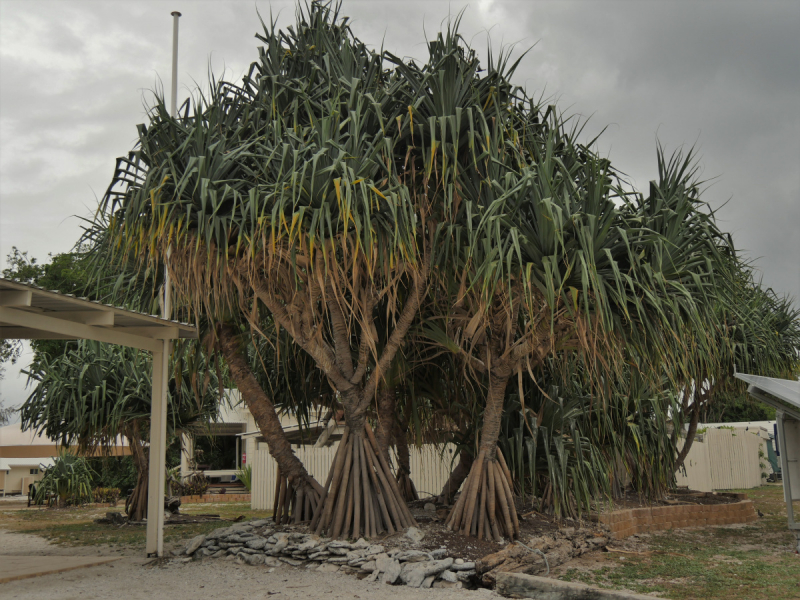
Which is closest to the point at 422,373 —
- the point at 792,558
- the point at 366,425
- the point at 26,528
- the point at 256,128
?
the point at 366,425

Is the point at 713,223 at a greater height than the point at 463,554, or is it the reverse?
the point at 713,223

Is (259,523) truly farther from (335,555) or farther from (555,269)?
(555,269)

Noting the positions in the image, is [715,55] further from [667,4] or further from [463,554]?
[463,554]

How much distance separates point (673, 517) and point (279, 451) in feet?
20.7

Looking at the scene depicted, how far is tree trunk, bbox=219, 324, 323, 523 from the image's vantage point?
820 cm

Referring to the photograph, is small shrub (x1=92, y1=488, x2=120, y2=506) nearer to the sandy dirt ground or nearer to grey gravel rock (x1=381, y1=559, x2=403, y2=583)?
the sandy dirt ground

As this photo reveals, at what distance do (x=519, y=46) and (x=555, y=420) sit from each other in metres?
4.29

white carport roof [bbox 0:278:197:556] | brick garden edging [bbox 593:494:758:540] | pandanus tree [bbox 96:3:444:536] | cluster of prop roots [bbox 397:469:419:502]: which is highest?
pandanus tree [bbox 96:3:444:536]

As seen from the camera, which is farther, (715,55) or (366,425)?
(715,55)

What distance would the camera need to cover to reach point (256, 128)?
794 centimetres

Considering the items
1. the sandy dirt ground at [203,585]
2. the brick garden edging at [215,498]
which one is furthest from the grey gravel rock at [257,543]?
the brick garden edging at [215,498]

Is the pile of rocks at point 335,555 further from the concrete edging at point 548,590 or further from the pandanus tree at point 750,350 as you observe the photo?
the pandanus tree at point 750,350

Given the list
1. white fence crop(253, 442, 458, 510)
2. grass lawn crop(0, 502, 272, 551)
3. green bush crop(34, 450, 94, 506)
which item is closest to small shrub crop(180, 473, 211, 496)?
grass lawn crop(0, 502, 272, 551)

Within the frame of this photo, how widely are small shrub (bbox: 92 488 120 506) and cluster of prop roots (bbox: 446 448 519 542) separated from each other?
11656mm
